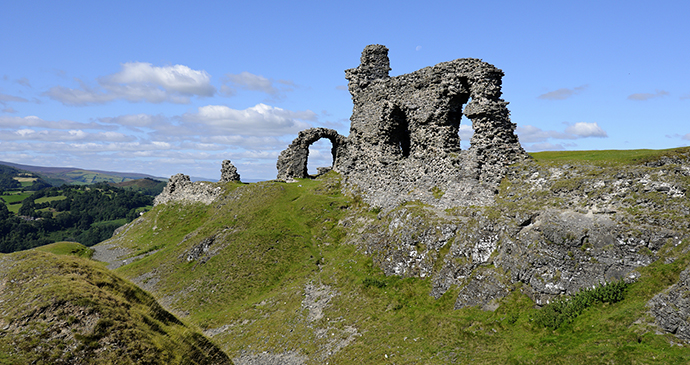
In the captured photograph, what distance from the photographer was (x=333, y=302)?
25.2 meters

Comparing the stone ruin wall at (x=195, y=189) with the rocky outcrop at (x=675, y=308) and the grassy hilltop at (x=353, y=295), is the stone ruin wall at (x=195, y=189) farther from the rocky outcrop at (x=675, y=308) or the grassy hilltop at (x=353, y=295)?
the rocky outcrop at (x=675, y=308)

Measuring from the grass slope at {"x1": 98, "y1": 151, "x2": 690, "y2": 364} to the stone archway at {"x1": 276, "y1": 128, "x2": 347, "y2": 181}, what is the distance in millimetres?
4711

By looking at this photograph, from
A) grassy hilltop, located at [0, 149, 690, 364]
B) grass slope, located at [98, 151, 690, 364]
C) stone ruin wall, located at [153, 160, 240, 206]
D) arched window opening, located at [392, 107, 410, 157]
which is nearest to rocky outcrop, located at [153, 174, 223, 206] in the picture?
stone ruin wall, located at [153, 160, 240, 206]

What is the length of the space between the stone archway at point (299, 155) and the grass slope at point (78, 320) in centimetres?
4110

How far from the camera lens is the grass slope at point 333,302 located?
49.1ft

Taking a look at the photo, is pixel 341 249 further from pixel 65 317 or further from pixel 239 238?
pixel 65 317

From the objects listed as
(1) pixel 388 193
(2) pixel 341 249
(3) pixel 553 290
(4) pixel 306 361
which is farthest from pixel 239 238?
(3) pixel 553 290

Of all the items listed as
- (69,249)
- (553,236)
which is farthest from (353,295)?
(69,249)

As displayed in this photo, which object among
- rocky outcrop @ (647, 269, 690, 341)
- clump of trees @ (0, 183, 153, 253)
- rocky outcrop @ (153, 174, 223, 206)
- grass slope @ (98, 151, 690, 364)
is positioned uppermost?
rocky outcrop @ (153, 174, 223, 206)

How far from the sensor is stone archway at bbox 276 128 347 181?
181ft

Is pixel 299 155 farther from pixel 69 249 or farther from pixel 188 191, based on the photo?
pixel 69 249

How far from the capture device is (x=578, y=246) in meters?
17.8

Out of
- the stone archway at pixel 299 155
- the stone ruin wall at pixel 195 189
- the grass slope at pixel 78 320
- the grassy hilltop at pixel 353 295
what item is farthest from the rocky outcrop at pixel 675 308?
the stone ruin wall at pixel 195 189

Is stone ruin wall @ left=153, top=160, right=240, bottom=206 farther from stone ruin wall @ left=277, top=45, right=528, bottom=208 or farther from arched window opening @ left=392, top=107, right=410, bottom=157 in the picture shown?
arched window opening @ left=392, top=107, right=410, bottom=157
